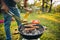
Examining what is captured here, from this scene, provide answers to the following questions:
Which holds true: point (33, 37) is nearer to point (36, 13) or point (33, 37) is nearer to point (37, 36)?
point (37, 36)

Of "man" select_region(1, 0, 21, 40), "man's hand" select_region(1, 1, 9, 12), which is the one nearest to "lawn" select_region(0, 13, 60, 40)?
"man" select_region(1, 0, 21, 40)

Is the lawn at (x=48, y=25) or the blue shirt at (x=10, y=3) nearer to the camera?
the blue shirt at (x=10, y=3)

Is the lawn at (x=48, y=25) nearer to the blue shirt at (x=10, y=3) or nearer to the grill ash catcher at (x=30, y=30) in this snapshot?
the grill ash catcher at (x=30, y=30)

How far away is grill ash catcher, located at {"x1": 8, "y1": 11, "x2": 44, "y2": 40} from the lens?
2025 mm

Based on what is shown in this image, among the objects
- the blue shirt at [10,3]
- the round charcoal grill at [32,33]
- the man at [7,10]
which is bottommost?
the round charcoal grill at [32,33]

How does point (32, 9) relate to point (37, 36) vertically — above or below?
above

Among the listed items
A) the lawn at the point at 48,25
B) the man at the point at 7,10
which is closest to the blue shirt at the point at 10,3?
the man at the point at 7,10

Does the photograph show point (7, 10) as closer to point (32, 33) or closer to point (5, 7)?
point (5, 7)

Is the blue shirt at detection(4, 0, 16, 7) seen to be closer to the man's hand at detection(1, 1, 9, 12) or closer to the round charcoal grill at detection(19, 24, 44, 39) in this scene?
the man's hand at detection(1, 1, 9, 12)

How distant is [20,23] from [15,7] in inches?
6.0

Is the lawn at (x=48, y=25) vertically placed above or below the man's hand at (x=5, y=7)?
below

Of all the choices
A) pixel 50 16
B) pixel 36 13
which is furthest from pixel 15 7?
pixel 50 16

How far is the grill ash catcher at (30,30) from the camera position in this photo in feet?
6.64

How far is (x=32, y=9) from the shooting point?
2121 millimetres
